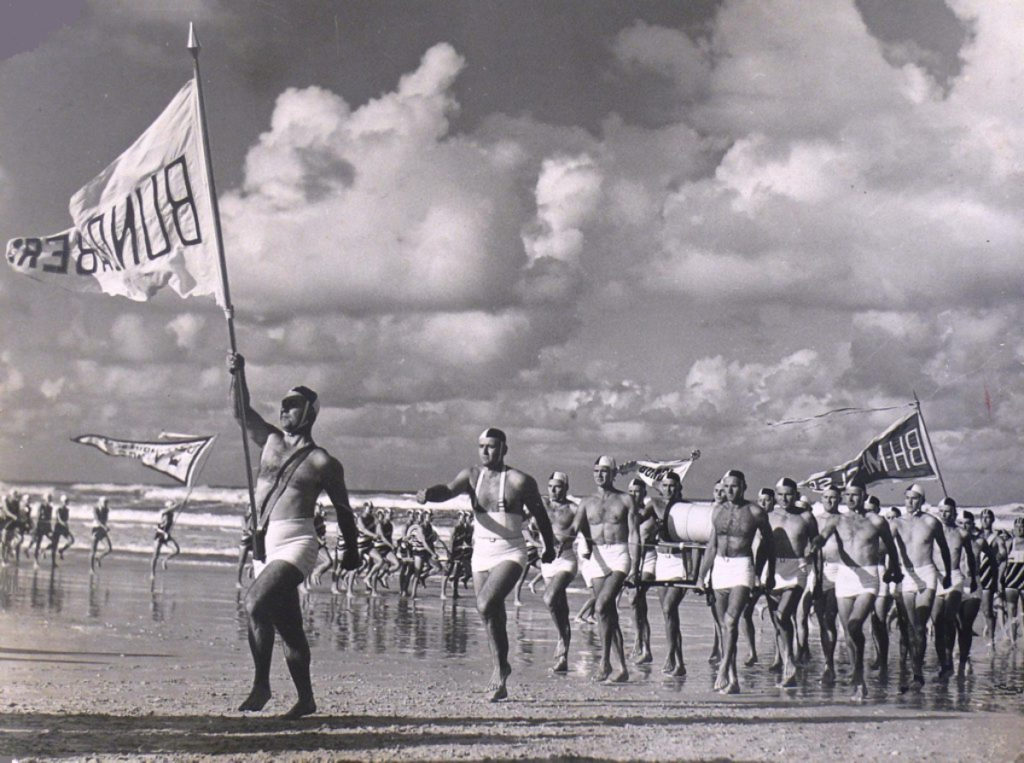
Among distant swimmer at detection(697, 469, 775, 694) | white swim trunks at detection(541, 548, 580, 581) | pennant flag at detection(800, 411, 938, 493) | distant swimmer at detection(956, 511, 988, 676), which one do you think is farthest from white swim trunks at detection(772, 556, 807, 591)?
pennant flag at detection(800, 411, 938, 493)

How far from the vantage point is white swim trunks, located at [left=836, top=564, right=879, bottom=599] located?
11.2m

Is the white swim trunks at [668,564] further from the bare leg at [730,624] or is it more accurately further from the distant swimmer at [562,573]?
the bare leg at [730,624]

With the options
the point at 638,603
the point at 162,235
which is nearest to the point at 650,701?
the point at 638,603

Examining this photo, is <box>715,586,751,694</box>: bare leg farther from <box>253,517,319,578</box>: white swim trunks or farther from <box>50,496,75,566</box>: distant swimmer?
<box>50,496,75,566</box>: distant swimmer

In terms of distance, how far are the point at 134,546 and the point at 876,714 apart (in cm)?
2943

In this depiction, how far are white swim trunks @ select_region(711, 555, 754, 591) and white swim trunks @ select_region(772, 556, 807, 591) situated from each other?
1657mm

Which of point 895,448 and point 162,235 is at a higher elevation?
point 162,235

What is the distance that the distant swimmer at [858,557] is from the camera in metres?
11.2

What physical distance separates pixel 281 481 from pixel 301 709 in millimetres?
1657

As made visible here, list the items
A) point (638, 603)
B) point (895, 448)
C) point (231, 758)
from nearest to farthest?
point (231, 758), point (638, 603), point (895, 448)

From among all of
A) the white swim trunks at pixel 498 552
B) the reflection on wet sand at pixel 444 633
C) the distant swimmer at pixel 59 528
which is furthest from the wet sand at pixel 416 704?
the distant swimmer at pixel 59 528

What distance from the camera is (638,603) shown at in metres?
12.5

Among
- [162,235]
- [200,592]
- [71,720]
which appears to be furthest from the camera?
[200,592]

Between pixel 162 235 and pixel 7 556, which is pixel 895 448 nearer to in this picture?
→ pixel 162 235
